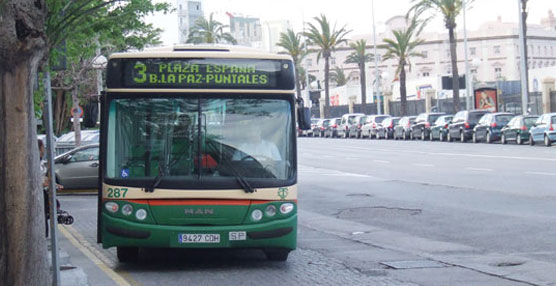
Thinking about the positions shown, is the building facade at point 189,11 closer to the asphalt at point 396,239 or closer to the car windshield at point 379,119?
the car windshield at point 379,119

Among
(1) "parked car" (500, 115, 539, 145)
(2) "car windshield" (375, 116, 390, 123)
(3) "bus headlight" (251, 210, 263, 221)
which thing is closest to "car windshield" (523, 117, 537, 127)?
(1) "parked car" (500, 115, 539, 145)

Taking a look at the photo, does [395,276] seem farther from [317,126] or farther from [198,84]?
[317,126]

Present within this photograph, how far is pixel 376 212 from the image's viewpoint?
17922mm

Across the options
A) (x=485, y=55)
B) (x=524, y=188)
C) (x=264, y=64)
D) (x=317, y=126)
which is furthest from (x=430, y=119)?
(x=485, y=55)

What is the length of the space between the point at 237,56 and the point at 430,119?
47.0 meters

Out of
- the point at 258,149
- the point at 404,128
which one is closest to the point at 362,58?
the point at 404,128

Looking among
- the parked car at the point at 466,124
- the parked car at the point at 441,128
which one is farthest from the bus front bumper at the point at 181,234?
the parked car at the point at 441,128

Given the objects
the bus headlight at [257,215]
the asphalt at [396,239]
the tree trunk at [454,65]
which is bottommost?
the asphalt at [396,239]

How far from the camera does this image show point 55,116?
56.7 meters

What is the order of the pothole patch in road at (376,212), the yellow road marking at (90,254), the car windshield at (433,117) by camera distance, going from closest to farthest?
the yellow road marking at (90,254) < the pothole patch in road at (376,212) < the car windshield at (433,117)

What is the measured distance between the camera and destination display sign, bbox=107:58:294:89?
11008 millimetres

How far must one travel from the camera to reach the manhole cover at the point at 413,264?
36.6 ft

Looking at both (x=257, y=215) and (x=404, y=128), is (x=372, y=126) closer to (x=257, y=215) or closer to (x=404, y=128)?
(x=404, y=128)

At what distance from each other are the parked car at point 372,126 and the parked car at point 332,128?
547 cm
